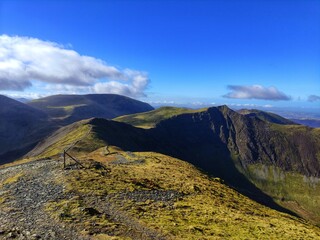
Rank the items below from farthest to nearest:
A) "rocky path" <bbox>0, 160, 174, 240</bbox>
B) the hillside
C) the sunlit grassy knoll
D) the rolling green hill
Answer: the sunlit grassy knoll < the rolling green hill < the hillside < "rocky path" <bbox>0, 160, 174, 240</bbox>

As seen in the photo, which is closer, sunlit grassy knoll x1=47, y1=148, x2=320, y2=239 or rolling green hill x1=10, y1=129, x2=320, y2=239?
rolling green hill x1=10, y1=129, x2=320, y2=239

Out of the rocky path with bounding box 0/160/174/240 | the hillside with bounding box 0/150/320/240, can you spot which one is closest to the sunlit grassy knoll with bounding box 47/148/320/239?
the hillside with bounding box 0/150/320/240

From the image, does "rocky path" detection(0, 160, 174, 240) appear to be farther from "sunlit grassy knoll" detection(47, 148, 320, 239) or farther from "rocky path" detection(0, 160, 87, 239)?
"sunlit grassy knoll" detection(47, 148, 320, 239)

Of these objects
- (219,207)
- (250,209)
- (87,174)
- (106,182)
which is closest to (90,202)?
(106,182)

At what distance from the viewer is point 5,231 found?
25719 mm

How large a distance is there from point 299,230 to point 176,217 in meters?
15.8

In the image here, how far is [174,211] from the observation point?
3569cm

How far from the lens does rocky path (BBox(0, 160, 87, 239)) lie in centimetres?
2561

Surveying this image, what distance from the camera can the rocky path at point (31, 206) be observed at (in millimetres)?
25609

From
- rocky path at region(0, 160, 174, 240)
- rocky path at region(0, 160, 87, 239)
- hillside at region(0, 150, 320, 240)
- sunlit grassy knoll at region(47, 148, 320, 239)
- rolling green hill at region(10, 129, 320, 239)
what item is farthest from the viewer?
sunlit grassy knoll at region(47, 148, 320, 239)

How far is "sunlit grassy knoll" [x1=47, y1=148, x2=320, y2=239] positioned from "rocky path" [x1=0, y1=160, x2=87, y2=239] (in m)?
1.49

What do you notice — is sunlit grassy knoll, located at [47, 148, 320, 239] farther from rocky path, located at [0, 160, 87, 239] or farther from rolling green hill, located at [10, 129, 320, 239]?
rocky path, located at [0, 160, 87, 239]

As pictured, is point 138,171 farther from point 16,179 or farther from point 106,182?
point 16,179

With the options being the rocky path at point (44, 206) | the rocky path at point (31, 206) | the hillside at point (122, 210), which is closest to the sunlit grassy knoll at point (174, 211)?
the hillside at point (122, 210)
